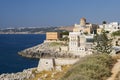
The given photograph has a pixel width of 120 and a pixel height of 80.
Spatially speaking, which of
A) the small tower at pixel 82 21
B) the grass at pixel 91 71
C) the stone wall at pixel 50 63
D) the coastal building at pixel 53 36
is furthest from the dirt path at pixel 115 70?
the small tower at pixel 82 21

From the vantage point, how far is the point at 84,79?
9414 mm

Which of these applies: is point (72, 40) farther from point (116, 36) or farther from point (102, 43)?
point (102, 43)

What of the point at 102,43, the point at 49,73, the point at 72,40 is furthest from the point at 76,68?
the point at 72,40

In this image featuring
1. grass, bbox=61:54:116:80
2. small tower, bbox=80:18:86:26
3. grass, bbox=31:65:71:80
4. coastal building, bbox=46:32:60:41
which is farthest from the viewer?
small tower, bbox=80:18:86:26

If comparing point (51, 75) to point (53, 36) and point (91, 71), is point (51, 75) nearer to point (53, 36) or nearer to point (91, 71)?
point (91, 71)

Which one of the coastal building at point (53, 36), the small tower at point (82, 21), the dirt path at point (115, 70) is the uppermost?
the small tower at point (82, 21)

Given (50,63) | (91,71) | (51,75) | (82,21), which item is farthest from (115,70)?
(82,21)

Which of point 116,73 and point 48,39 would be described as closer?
point 116,73

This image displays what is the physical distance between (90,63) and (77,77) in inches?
86.9

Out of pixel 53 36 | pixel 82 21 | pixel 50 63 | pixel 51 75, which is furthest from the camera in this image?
pixel 53 36

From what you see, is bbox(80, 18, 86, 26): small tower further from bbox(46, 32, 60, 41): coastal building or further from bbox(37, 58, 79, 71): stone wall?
bbox(37, 58, 79, 71): stone wall

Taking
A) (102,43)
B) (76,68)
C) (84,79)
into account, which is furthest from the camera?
(102,43)

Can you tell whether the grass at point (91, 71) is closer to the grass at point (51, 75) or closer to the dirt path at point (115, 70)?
Result: the dirt path at point (115, 70)

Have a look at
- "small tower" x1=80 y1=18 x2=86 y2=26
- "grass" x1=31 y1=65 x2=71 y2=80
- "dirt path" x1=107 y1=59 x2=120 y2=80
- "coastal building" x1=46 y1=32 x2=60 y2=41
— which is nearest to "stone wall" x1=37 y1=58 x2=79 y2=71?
"grass" x1=31 y1=65 x2=71 y2=80
